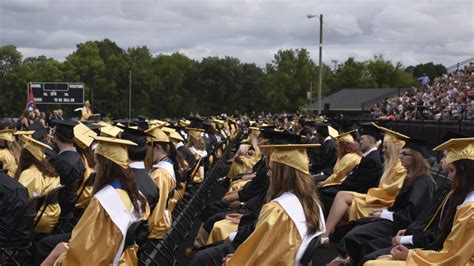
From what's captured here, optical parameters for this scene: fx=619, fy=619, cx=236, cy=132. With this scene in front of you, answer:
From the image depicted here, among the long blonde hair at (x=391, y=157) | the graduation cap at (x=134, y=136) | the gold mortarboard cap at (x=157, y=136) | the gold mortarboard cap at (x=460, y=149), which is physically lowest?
the long blonde hair at (x=391, y=157)

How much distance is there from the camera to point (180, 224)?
8.39 metres

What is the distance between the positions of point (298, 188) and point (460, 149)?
115cm

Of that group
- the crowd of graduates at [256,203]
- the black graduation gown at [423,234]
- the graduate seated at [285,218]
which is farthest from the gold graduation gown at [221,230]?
the graduate seated at [285,218]

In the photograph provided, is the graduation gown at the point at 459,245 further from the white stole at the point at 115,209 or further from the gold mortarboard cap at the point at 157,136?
the gold mortarboard cap at the point at 157,136

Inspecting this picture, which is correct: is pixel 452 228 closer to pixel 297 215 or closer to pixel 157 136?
pixel 297 215

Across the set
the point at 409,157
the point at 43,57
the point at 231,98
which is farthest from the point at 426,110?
the point at 43,57

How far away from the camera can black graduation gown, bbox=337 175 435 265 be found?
5.49 m

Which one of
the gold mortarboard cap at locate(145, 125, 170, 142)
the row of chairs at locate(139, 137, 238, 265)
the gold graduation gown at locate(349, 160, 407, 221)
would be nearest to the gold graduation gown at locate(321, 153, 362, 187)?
the gold graduation gown at locate(349, 160, 407, 221)

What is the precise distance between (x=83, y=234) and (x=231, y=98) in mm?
71668

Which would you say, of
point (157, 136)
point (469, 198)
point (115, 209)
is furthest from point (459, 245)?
point (157, 136)

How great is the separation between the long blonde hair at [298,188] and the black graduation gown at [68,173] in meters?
3.24

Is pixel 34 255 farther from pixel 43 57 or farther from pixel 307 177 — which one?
pixel 43 57

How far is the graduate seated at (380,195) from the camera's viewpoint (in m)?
6.68

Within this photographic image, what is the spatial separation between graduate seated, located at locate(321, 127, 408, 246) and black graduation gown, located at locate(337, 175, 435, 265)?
0.67 m
